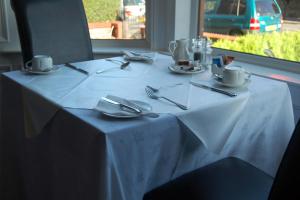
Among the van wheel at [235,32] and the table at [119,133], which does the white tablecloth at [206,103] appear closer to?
the table at [119,133]

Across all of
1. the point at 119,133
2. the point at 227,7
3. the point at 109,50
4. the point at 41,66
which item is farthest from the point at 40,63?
the point at 227,7

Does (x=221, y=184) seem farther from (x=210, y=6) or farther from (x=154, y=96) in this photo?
(x=210, y=6)

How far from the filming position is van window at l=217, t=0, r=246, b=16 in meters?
2.24

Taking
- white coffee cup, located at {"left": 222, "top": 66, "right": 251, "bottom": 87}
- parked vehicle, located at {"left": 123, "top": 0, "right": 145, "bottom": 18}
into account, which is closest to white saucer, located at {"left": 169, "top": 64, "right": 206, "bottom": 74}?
white coffee cup, located at {"left": 222, "top": 66, "right": 251, "bottom": 87}

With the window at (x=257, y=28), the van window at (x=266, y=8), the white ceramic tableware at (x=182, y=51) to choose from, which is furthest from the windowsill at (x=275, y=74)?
the white ceramic tableware at (x=182, y=51)

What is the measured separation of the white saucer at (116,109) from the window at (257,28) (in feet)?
3.99

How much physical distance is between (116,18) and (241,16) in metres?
0.90

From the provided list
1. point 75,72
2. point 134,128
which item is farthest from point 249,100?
point 75,72

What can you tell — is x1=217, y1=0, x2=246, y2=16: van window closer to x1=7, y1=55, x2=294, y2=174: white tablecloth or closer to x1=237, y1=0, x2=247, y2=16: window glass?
x1=237, y1=0, x2=247, y2=16: window glass

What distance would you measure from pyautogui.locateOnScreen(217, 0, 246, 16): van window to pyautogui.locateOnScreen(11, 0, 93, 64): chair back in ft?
2.90

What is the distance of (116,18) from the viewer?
2.64 m

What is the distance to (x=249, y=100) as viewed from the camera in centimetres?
134

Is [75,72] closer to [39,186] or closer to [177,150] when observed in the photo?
[39,186]

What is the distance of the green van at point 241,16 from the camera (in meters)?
2.12
